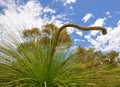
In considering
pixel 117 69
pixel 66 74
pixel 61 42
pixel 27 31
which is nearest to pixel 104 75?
pixel 117 69

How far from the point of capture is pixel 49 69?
330 centimetres

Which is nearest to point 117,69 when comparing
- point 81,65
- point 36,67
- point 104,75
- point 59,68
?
point 104,75

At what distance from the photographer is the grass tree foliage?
10.8ft

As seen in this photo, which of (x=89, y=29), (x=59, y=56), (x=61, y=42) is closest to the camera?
(x=89, y=29)

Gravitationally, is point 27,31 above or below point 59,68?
above

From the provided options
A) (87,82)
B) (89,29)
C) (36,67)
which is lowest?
(87,82)

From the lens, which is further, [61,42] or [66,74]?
[61,42]

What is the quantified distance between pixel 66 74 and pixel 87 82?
236 millimetres

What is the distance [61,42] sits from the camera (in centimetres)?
374

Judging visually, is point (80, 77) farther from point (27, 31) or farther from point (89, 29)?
point (27, 31)

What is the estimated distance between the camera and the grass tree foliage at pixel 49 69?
3299 millimetres

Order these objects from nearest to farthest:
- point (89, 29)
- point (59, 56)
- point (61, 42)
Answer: point (89, 29) < point (59, 56) < point (61, 42)

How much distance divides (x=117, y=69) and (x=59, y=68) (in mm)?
598

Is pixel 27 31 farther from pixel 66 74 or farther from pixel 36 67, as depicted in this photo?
pixel 66 74
